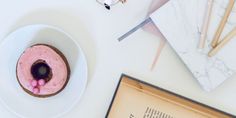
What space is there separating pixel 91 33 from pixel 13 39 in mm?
131

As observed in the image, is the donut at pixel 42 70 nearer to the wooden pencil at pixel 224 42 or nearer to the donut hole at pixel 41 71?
the donut hole at pixel 41 71

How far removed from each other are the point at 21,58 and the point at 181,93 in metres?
0.27

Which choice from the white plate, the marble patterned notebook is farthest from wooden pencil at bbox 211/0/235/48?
the white plate

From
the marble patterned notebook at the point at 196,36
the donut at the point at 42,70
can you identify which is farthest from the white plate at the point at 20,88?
the marble patterned notebook at the point at 196,36

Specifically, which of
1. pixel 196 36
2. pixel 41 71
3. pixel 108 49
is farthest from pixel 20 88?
pixel 196 36

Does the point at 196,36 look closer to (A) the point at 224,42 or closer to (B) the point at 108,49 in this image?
(A) the point at 224,42

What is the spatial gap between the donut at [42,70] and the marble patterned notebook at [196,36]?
6.8 inches

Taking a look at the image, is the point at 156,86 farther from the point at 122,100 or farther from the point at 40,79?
the point at 40,79

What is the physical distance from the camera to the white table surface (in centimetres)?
71

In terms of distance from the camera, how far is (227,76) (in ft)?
2.27

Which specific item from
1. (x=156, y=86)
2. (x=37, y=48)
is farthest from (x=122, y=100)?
(x=37, y=48)

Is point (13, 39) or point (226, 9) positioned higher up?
point (226, 9)

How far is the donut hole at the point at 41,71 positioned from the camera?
2.32 feet

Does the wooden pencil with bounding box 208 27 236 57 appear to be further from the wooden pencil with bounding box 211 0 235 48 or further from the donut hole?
the donut hole
